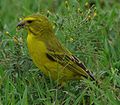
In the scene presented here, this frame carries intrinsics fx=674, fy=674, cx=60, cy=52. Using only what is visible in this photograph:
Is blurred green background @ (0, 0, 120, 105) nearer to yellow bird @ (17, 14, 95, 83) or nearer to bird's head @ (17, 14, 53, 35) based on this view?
yellow bird @ (17, 14, 95, 83)

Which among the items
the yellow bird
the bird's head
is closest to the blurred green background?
the yellow bird

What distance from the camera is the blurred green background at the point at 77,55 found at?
19.9ft

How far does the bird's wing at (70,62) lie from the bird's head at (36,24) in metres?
0.25

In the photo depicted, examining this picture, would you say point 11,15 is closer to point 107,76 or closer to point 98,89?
point 107,76

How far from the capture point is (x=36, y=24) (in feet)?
21.1

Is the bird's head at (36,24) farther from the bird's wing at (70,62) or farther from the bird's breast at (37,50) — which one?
the bird's wing at (70,62)

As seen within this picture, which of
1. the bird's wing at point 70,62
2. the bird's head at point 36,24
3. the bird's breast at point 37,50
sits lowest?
the bird's wing at point 70,62

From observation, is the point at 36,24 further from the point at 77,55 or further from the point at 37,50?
the point at 77,55

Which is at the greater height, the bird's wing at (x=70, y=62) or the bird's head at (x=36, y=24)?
the bird's head at (x=36, y=24)

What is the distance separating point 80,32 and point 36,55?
650mm

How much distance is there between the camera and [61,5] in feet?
28.3

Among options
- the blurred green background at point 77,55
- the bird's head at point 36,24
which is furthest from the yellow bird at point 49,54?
the blurred green background at point 77,55

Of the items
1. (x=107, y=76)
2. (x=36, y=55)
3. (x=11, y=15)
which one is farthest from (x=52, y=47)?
(x=11, y=15)

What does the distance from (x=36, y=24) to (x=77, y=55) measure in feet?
1.97
